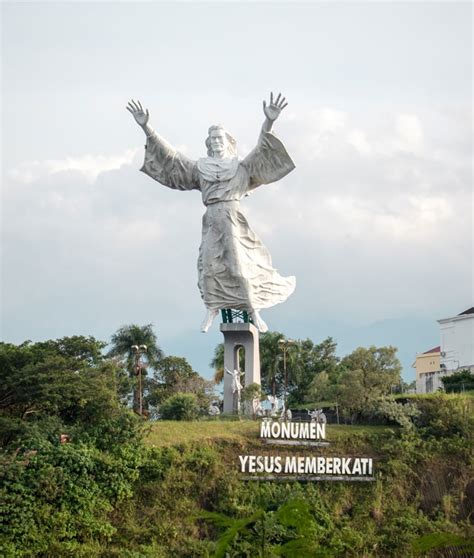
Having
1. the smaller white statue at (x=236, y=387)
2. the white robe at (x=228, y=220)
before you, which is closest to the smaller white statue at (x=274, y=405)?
the smaller white statue at (x=236, y=387)

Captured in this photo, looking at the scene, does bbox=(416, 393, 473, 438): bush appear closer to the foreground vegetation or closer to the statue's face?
the foreground vegetation

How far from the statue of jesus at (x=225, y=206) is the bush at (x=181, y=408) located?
2.49m

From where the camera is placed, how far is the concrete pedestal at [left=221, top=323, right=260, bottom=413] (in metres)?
33.2

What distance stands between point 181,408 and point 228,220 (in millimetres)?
6416

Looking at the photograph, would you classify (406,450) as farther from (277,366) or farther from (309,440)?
(277,366)

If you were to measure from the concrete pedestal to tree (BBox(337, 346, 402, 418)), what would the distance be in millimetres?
2956

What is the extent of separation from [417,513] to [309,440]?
3.77 meters

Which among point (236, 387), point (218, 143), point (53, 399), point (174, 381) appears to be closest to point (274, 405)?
point (236, 387)

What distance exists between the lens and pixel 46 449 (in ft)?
Answer: 80.9

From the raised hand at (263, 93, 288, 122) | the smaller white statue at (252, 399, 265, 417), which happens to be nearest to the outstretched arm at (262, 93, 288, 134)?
the raised hand at (263, 93, 288, 122)

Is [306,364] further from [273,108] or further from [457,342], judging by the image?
[273,108]

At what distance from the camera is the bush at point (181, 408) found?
3284 cm

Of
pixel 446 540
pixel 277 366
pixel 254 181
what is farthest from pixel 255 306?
pixel 446 540

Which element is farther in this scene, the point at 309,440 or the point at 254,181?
the point at 254,181
